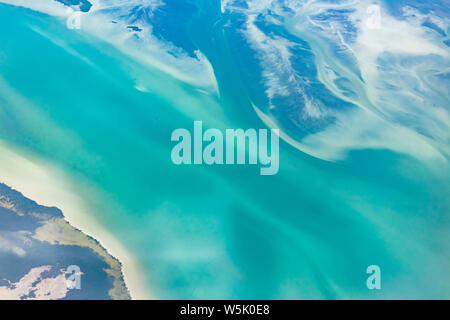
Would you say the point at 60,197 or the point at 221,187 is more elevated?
the point at 221,187

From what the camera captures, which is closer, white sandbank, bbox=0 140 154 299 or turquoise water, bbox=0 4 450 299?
white sandbank, bbox=0 140 154 299

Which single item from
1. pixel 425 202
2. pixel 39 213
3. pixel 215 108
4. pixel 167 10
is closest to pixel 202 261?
pixel 39 213

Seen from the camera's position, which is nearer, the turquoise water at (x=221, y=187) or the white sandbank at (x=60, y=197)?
the white sandbank at (x=60, y=197)

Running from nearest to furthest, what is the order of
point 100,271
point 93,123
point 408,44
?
point 100,271 < point 93,123 < point 408,44

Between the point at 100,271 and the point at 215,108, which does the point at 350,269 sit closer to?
the point at 100,271
